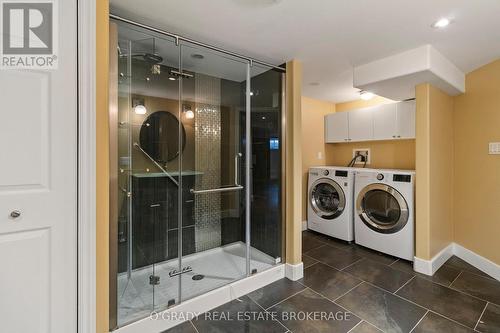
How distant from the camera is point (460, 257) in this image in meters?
2.72

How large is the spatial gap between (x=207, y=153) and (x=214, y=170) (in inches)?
8.2

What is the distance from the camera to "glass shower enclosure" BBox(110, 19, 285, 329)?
1.83 m

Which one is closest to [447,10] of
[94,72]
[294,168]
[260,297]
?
[294,168]

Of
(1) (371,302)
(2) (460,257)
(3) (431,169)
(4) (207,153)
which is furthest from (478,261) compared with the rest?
(4) (207,153)

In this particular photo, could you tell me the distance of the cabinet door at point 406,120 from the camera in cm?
289

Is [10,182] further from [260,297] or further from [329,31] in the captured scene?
[329,31]

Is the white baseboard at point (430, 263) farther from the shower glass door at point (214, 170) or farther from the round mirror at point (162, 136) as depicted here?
the round mirror at point (162, 136)

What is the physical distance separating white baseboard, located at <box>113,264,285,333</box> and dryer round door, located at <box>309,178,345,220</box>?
1.36 meters

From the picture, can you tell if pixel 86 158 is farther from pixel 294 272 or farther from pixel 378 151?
pixel 378 151

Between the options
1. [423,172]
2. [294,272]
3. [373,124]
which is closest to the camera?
[294,272]

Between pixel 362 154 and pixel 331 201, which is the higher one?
pixel 362 154

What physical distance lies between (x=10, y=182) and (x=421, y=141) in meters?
3.25

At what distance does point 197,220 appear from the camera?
266cm

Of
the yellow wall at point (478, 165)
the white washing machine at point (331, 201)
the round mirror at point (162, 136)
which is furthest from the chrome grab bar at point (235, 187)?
the yellow wall at point (478, 165)
